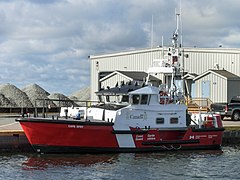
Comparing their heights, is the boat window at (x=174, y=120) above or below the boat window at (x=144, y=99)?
below

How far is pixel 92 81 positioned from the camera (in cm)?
5831

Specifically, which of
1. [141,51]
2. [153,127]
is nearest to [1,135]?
[153,127]

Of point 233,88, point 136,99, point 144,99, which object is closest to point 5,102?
point 233,88

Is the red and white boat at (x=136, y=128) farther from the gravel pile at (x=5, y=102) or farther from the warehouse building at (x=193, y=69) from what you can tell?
the gravel pile at (x=5, y=102)

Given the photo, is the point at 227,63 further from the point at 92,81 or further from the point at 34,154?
the point at 34,154

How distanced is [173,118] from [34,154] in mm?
6664

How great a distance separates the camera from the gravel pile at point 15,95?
221ft

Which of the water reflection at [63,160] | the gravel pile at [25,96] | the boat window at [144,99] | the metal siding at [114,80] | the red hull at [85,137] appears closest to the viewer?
the water reflection at [63,160]

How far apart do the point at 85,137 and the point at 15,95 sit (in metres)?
45.6

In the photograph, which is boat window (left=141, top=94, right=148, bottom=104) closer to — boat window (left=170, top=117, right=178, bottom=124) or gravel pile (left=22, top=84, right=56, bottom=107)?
boat window (left=170, top=117, right=178, bottom=124)

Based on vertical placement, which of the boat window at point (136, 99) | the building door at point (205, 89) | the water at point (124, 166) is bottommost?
the water at point (124, 166)

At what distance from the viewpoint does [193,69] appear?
5072 cm

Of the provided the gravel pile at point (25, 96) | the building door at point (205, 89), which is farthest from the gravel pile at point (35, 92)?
the building door at point (205, 89)

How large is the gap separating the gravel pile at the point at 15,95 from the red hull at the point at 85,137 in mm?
39565
